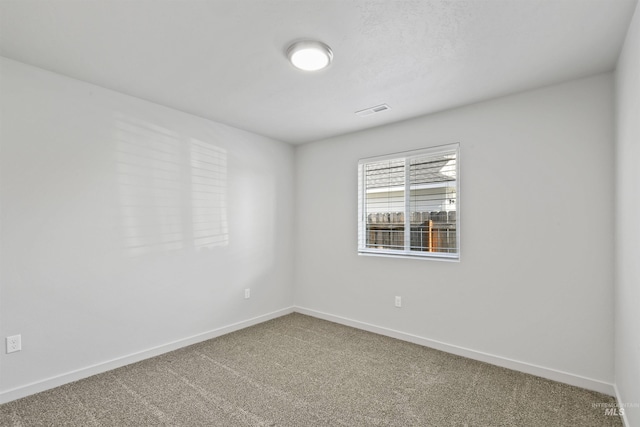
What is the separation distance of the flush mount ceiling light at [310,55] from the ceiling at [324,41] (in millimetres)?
50

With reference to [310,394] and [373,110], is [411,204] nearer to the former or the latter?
[373,110]

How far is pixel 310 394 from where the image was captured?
244 cm

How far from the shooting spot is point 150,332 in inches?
123

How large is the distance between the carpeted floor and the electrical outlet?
0.36 m

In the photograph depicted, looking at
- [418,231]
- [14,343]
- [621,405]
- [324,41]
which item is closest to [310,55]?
[324,41]

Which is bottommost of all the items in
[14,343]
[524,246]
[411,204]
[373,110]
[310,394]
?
[310,394]

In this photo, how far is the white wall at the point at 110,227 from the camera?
2.38 meters

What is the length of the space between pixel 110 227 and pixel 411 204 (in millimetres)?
3028

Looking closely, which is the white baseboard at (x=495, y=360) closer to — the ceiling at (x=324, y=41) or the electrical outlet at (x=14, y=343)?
the ceiling at (x=324, y=41)

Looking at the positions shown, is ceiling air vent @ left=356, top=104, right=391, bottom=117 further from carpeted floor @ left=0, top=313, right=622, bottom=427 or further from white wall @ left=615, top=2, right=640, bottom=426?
carpeted floor @ left=0, top=313, right=622, bottom=427

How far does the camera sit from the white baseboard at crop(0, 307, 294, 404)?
2346 millimetres

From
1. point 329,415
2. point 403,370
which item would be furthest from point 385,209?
point 329,415

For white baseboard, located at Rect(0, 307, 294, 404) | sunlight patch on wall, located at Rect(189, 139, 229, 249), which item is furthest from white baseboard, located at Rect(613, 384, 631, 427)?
sunlight patch on wall, located at Rect(189, 139, 229, 249)

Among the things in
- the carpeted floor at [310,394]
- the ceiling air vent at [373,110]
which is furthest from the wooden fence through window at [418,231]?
the ceiling air vent at [373,110]
